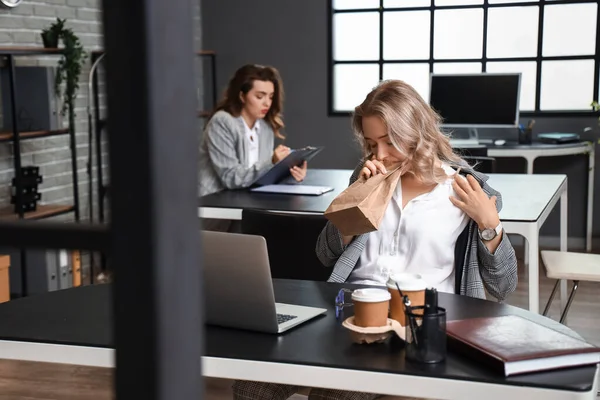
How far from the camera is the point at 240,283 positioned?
1.72 meters

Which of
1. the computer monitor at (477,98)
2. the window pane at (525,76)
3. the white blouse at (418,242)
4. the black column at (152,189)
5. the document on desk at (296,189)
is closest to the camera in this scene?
the black column at (152,189)

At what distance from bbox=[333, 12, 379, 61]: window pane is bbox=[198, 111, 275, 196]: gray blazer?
2464 mm

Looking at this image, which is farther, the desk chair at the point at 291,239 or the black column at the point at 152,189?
the desk chair at the point at 291,239

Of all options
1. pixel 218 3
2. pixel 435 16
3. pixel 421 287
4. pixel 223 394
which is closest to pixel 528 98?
pixel 435 16

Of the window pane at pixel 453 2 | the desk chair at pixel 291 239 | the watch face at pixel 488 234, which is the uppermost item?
the window pane at pixel 453 2

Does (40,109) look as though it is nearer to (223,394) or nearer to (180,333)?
(223,394)

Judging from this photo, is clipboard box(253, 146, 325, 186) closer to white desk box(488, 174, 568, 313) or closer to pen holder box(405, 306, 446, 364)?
white desk box(488, 174, 568, 313)

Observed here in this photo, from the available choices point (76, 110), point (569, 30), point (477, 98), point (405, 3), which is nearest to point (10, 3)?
point (76, 110)

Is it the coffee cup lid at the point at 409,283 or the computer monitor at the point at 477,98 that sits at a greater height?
the computer monitor at the point at 477,98

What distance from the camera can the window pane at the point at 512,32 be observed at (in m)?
6.07

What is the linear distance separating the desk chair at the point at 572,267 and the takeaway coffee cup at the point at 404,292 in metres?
1.75

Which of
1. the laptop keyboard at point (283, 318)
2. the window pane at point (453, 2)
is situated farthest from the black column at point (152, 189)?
the window pane at point (453, 2)

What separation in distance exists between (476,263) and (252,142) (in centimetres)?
224

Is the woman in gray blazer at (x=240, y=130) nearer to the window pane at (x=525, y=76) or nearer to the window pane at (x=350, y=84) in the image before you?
the window pane at (x=350, y=84)
